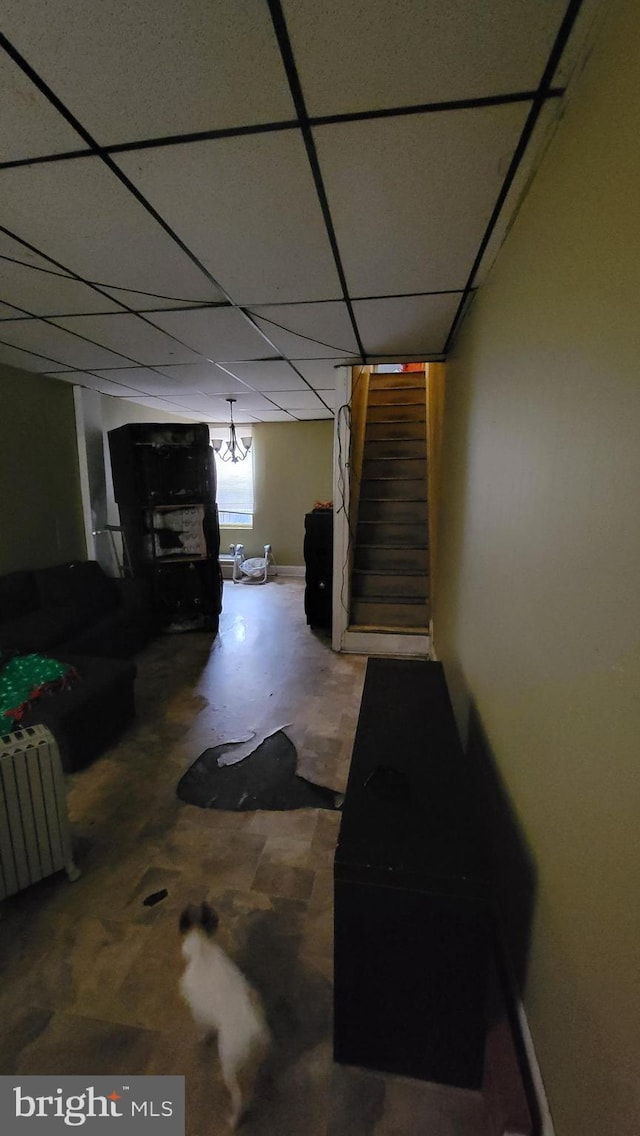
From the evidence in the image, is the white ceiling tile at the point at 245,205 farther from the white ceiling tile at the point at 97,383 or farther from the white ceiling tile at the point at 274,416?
the white ceiling tile at the point at 274,416

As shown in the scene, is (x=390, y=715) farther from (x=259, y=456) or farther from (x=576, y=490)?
(x=259, y=456)

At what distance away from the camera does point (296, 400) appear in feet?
16.3

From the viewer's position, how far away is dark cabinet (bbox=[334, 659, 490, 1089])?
98 centimetres

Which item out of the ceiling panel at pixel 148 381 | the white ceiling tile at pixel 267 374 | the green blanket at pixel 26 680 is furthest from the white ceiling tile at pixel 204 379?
the green blanket at pixel 26 680

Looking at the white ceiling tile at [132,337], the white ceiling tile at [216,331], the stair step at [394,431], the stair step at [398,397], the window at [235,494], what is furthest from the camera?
the window at [235,494]

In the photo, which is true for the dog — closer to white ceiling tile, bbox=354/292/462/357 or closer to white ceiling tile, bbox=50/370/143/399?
white ceiling tile, bbox=354/292/462/357

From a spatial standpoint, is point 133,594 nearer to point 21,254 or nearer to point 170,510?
point 170,510

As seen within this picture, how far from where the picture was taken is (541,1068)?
98 cm

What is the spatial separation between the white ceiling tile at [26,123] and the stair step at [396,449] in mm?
3467

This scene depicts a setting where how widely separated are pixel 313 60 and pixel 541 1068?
2.33 metres

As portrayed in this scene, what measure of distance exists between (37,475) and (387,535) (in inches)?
129

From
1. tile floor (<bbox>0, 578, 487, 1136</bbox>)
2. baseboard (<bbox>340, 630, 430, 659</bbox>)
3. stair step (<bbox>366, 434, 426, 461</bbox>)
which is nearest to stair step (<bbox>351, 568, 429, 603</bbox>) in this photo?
baseboard (<bbox>340, 630, 430, 659</bbox>)

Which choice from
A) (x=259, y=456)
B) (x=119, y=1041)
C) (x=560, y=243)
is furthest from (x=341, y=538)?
(x=259, y=456)

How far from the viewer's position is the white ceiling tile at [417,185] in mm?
1088
